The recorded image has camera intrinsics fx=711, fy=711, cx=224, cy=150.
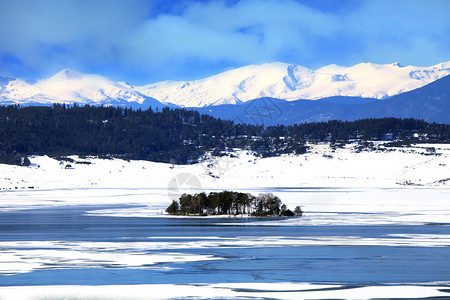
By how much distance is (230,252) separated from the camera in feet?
165

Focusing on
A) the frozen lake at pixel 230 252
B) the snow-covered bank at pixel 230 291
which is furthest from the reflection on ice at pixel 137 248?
the snow-covered bank at pixel 230 291

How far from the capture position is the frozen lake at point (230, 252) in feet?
124

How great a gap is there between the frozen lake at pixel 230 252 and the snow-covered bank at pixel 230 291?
0.29m

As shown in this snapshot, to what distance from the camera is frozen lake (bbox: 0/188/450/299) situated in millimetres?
37750

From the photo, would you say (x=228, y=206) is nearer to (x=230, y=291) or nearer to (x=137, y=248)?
(x=137, y=248)

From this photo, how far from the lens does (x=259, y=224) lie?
79000mm

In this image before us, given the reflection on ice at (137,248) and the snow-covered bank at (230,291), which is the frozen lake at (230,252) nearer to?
the reflection on ice at (137,248)

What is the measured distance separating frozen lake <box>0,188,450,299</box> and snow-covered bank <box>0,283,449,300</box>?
0.95 feet

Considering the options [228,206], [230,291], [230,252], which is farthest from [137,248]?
[228,206]

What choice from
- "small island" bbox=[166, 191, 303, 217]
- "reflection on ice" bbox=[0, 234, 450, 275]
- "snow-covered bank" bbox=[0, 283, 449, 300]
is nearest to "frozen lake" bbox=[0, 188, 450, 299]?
"reflection on ice" bbox=[0, 234, 450, 275]

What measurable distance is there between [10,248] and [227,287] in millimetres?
22661

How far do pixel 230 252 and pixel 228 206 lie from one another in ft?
164

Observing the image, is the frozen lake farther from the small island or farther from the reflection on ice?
the small island

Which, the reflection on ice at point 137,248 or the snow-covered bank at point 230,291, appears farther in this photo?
the reflection on ice at point 137,248
